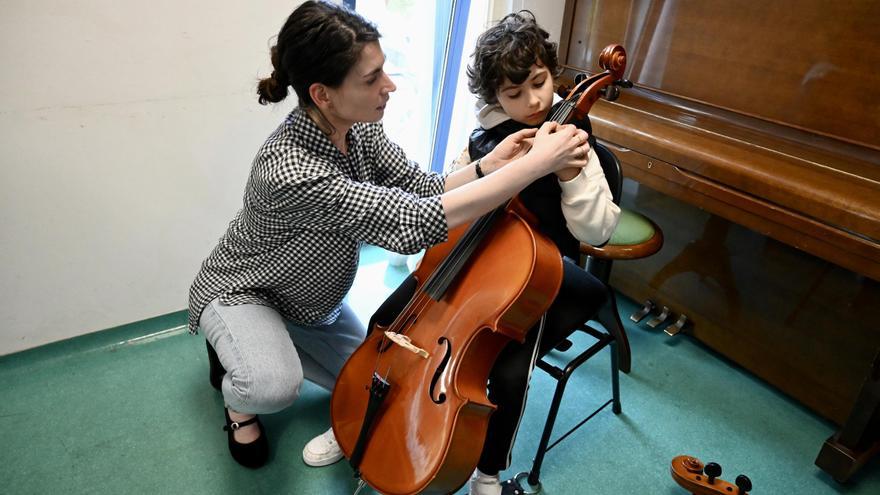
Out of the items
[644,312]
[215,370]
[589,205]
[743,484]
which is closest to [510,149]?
[589,205]

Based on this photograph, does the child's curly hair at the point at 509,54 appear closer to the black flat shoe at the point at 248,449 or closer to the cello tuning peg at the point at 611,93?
the cello tuning peg at the point at 611,93

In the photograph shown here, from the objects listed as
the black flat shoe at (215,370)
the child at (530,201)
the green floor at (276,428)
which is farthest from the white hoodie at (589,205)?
the black flat shoe at (215,370)

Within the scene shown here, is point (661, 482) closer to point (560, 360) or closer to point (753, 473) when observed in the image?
point (753, 473)

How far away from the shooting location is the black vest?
133cm

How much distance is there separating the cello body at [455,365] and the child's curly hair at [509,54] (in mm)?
287

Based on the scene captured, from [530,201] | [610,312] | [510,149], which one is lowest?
[610,312]

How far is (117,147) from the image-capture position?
178cm

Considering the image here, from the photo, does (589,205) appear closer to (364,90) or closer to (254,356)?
(364,90)

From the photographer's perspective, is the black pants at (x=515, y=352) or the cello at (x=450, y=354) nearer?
the cello at (x=450, y=354)

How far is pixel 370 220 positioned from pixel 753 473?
1323mm

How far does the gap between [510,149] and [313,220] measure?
47 centimetres

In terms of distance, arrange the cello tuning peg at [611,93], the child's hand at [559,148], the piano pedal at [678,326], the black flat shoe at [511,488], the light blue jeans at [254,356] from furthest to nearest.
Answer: the piano pedal at [678,326] < the black flat shoe at [511,488] < the light blue jeans at [254,356] < the cello tuning peg at [611,93] < the child's hand at [559,148]

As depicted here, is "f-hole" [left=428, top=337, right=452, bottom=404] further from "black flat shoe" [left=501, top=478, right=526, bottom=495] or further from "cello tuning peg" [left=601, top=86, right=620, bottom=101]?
"cello tuning peg" [left=601, top=86, right=620, bottom=101]

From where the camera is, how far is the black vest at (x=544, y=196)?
1325 millimetres
